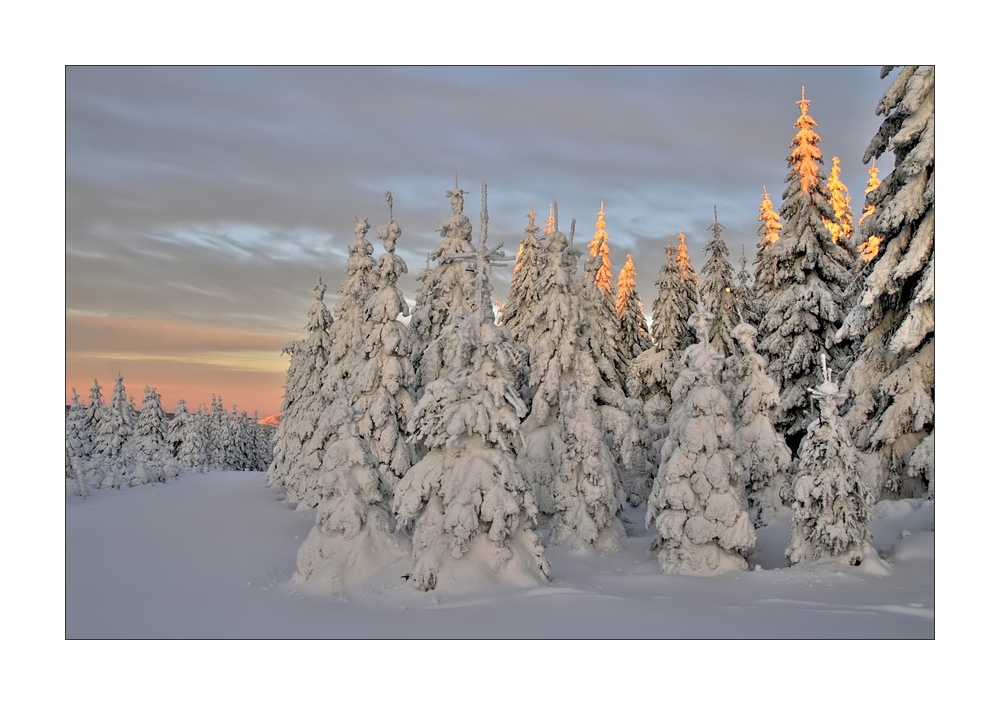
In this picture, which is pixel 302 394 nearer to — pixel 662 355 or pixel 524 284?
pixel 524 284

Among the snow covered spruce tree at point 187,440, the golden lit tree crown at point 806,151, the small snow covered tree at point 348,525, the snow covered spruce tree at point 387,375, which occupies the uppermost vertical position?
the golden lit tree crown at point 806,151

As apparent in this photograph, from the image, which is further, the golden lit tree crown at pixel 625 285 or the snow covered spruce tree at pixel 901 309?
the golden lit tree crown at pixel 625 285

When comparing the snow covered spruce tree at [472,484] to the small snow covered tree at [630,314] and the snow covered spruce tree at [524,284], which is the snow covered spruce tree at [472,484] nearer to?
the snow covered spruce tree at [524,284]

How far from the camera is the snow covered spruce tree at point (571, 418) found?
74.9ft

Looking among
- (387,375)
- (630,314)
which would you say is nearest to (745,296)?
(630,314)

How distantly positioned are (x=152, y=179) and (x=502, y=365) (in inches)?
349

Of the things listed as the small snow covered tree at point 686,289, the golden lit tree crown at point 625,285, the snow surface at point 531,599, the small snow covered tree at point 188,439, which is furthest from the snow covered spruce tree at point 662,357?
the small snow covered tree at point 188,439

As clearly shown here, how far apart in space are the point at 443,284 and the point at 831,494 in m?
17.0

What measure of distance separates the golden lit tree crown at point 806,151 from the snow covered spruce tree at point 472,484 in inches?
748

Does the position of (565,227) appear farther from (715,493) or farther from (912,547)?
(912,547)

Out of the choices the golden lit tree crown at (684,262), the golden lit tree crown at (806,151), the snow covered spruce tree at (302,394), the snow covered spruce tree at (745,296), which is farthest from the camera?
the golden lit tree crown at (684,262)

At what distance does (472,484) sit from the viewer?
16.5 m

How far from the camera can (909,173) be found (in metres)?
14.8
